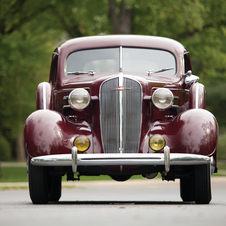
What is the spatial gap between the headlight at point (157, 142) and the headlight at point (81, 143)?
824 mm

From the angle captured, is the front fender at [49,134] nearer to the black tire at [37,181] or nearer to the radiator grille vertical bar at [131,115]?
the black tire at [37,181]

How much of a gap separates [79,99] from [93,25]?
1588 cm

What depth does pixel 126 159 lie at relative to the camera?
694 cm

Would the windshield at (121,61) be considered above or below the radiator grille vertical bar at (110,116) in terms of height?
above

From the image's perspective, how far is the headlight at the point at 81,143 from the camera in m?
7.41

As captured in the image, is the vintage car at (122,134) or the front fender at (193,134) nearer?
the vintage car at (122,134)

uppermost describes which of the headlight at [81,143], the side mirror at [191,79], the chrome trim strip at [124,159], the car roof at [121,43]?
the car roof at [121,43]

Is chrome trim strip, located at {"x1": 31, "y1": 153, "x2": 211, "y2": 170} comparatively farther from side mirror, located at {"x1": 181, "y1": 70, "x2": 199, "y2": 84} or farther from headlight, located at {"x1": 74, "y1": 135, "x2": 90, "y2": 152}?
side mirror, located at {"x1": 181, "y1": 70, "x2": 199, "y2": 84}

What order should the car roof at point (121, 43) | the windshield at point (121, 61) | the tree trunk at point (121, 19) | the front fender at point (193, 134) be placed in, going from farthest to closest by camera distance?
the tree trunk at point (121, 19) → the car roof at point (121, 43) → the windshield at point (121, 61) → the front fender at point (193, 134)

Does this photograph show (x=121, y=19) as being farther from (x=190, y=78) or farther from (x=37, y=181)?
(x=37, y=181)

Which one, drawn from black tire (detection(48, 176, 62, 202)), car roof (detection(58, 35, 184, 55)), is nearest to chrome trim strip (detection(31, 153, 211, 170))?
black tire (detection(48, 176, 62, 202))

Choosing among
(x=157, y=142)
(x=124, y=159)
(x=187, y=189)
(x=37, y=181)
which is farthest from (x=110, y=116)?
(x=187, y=189)

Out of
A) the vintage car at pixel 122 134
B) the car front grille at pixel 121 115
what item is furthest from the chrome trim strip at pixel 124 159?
the car front grille at pixel 121 115
